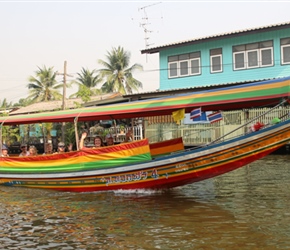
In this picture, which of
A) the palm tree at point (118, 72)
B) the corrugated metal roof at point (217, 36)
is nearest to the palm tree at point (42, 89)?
the palm tree at point (118, 72)

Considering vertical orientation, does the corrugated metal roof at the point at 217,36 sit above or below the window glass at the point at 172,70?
above

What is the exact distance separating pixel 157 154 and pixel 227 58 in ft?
44.2

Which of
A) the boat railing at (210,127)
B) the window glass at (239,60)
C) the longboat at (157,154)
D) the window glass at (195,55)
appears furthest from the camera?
the window glass at (195,55)

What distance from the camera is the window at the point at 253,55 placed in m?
23.2

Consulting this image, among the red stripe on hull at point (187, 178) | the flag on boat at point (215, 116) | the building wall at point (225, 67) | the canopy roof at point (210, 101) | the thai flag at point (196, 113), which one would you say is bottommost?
the red stripe on hull at point (187, 178)

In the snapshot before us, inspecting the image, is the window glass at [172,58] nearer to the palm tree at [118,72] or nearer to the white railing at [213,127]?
the white railing at [213,127]

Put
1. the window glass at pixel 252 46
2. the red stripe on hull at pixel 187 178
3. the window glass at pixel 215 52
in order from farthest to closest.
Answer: the window glass at pixel 215 52
the window glass at pixel 252 46
the red stripe on hull at pixel 187 178

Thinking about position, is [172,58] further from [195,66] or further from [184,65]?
[195,66]

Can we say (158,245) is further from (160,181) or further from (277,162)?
(277,162)

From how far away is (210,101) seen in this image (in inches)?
372

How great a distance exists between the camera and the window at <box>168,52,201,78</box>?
84.0 ft

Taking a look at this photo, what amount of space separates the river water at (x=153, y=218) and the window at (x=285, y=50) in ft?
39.0

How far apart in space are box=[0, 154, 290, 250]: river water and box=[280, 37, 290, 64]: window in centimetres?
1189

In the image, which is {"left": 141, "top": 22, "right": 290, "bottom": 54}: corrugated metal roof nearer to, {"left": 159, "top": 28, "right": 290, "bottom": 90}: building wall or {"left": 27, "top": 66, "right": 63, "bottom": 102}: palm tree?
{"left": 159, "top": 28, "right": 290, "bottom": 90}: building wall
